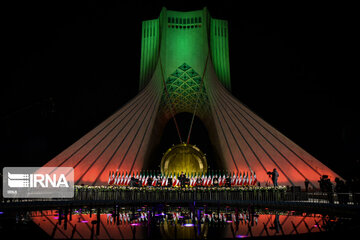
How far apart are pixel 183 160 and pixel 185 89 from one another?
566cm

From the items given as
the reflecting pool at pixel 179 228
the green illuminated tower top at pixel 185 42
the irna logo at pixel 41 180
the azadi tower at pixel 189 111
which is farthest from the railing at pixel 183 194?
the green illuminated tower top at pixel 185 42

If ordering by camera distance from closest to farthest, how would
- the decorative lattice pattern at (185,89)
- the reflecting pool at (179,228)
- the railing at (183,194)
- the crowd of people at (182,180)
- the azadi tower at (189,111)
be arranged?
1. the reflecting pool at (179,228)
2. the railing at (183,194)
3. the crowd of people at (182,180)
4. the azadi tower at (189,111)
5. the decorative lattice pattern at (185,89)

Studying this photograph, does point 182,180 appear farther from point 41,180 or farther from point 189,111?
point 189,111

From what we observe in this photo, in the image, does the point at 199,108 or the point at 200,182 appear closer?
the point at 200,182

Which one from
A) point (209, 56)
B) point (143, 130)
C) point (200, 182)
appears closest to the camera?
point (200, 182)

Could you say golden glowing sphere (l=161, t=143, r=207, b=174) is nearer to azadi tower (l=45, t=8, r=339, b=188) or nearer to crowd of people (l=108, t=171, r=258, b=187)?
azadi tower (l=45, t=8, r=339, b=188)

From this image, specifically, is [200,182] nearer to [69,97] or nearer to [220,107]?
[220,107]

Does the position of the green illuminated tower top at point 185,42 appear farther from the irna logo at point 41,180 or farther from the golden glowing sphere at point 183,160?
the irna logo at point 41,180

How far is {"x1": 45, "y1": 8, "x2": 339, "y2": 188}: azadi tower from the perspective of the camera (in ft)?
45.5

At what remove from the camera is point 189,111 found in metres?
27.0

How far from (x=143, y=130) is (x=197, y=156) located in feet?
18.6

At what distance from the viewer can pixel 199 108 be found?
81.6ft

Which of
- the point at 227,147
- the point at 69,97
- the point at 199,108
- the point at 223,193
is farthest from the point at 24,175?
the point at 199,108

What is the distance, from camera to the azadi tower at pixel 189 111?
45.5 ft
